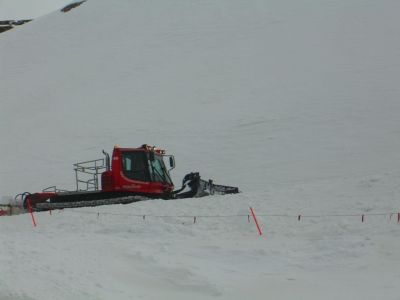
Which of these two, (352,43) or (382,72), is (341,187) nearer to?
(382,72)

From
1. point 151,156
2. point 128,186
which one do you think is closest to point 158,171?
point 151,156

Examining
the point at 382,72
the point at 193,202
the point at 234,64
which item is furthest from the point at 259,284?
the point at 234,64

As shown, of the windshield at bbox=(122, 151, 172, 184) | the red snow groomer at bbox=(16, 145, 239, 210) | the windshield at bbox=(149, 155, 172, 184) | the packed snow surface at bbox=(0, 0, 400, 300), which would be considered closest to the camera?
the packed snow surface at bbox=(0, 0, 400, 300)

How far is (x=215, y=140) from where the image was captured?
80.4ft

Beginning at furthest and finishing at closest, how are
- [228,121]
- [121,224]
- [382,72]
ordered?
[382,72]
[228,121]
[121,224]

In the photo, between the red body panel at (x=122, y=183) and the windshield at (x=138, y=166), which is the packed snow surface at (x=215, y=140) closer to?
the red body panel at (x=122, y=183)

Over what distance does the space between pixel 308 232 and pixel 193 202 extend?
352 cm

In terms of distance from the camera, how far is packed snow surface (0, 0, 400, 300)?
7.05 m

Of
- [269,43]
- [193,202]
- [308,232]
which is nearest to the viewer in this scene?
[308,232]

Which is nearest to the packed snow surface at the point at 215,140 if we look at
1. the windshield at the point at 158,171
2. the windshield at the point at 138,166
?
the windshield at the point at 138,166

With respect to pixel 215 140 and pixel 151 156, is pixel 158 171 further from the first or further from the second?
pixel 215 140

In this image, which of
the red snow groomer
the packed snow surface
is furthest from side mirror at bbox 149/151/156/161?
the packed snow surface

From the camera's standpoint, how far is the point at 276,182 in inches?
771

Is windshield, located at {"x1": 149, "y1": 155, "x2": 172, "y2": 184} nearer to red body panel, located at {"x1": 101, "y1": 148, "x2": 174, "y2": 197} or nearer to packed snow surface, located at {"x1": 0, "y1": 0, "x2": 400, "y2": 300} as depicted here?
red body panel, located at {"x1": 101, "y1": 148, "x2": 174, "y2": 197}
